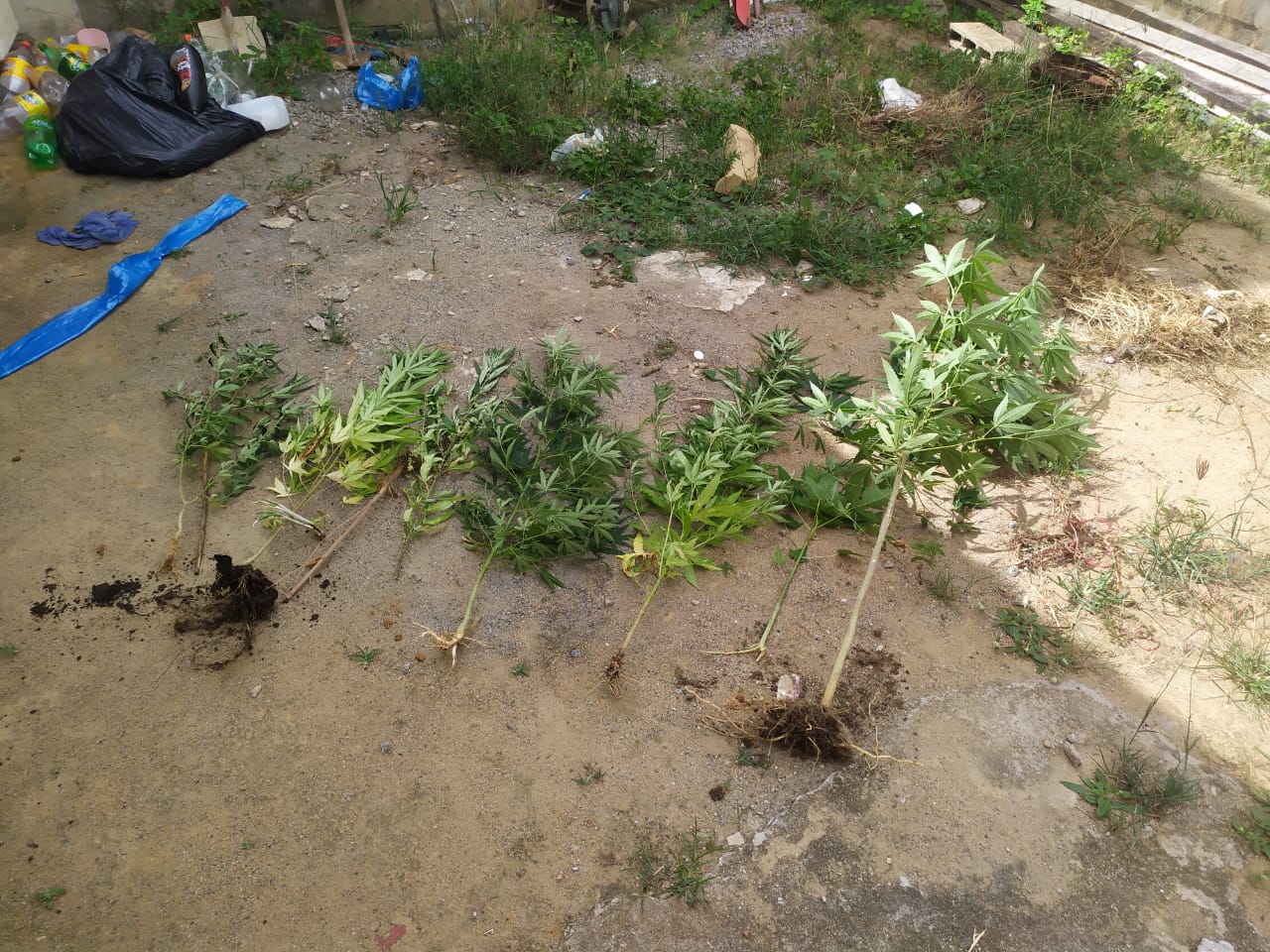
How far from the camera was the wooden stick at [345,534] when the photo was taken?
2855mm

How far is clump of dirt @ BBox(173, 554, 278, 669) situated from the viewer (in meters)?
2.65

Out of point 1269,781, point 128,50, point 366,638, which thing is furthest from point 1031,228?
point 128,50

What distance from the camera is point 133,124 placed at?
193 inches

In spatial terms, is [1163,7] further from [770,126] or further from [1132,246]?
[770,126]

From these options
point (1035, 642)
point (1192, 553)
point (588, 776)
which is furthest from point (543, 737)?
point (1192, 553)

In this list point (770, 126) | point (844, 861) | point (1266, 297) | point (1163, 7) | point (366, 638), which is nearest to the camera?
point (844, 861)

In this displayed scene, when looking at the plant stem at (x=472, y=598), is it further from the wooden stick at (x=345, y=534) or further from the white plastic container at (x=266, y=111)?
the white plastic container at (x=266, y=111)

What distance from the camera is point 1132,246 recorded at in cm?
505

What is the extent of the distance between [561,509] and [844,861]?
1.48 m

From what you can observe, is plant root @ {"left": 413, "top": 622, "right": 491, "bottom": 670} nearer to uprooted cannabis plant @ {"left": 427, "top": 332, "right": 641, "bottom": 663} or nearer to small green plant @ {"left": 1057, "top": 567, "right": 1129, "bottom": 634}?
uprooted cannabis plant @ {"left": 427, "top": 332, "right": 641, "bottom": 663}

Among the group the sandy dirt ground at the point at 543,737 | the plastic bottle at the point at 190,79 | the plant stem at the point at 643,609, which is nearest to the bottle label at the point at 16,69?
the plastic bottle at the point at 190,79

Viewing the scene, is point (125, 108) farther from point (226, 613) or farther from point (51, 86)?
point (226, 613)

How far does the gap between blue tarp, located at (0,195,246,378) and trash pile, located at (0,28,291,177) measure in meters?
0.62

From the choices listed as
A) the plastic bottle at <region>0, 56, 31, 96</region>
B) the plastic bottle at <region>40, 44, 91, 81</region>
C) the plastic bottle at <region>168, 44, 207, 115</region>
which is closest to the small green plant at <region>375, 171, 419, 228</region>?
the plastic bottle at <region>168, 44, 207, 115</region>
